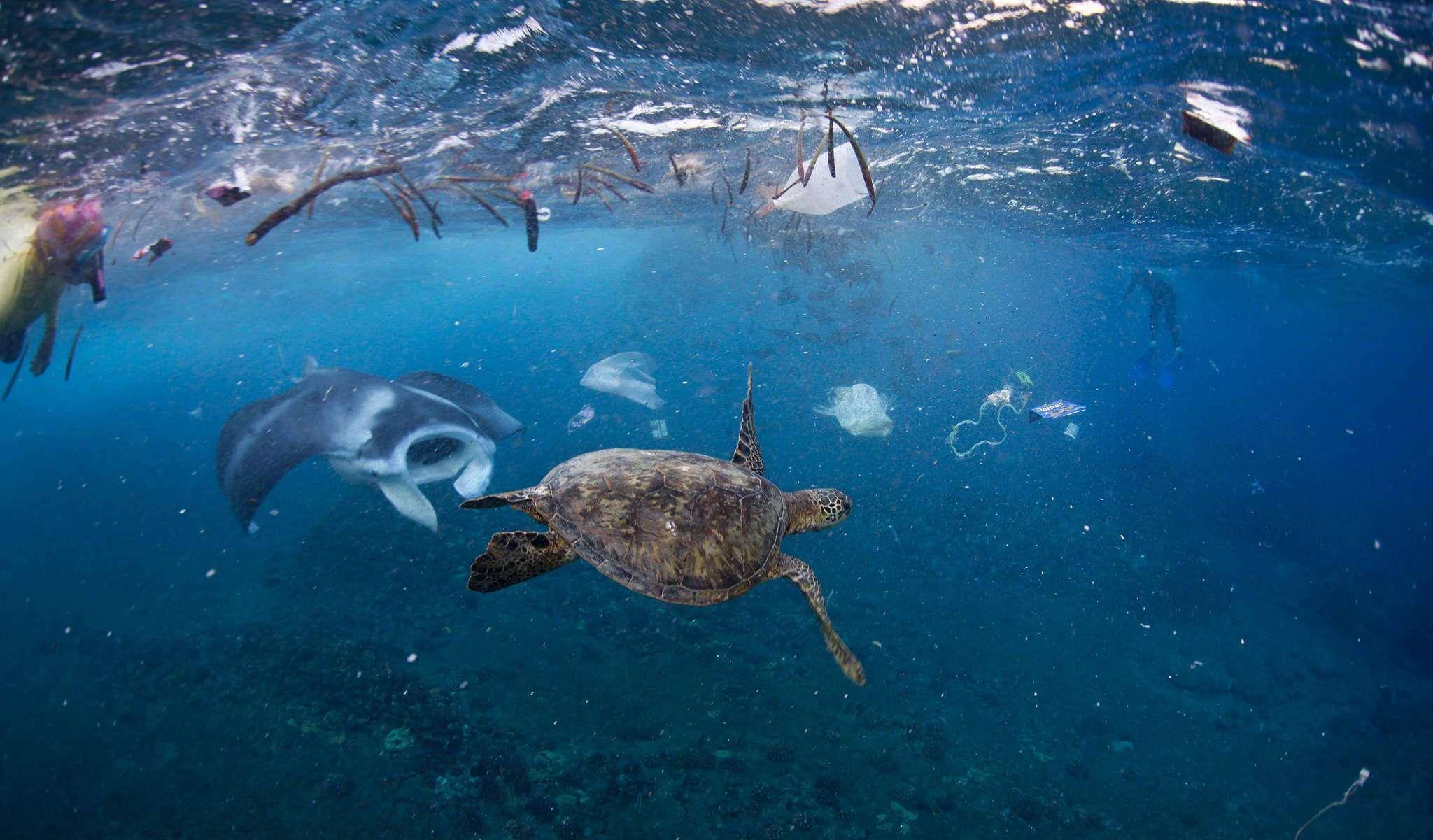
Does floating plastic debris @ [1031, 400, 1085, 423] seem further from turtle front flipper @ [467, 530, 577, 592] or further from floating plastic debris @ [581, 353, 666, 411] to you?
floating plastic debris @ [581, 353, 666, 411]

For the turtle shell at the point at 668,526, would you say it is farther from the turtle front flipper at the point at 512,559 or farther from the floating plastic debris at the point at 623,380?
the floating plastic debris at the point at 623,380

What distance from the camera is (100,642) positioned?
12.1m

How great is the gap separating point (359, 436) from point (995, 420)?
27.0 m

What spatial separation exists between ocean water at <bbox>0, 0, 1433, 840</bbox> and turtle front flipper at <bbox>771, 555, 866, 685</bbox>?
383cm

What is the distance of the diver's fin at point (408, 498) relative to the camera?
7.73m

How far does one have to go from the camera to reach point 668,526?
14.8ft

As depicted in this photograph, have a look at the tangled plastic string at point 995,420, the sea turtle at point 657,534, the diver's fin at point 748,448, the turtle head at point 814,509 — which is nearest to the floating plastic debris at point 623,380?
the diver's fin at point 748,448

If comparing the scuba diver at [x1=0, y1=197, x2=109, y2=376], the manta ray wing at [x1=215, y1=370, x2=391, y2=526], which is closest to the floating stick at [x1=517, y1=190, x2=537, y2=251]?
the manta ray wing at [x1=215, y1=370, x2=391, y2=526]

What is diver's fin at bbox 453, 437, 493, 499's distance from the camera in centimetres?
844

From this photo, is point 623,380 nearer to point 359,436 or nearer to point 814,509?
point 359,436

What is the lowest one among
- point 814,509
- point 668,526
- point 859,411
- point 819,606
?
point 859,411

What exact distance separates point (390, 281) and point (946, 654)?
77.3 metres

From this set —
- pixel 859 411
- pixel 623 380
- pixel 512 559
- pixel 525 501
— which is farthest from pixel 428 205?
pixel 859 411

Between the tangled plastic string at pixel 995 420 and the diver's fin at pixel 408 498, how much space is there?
48.1ft
